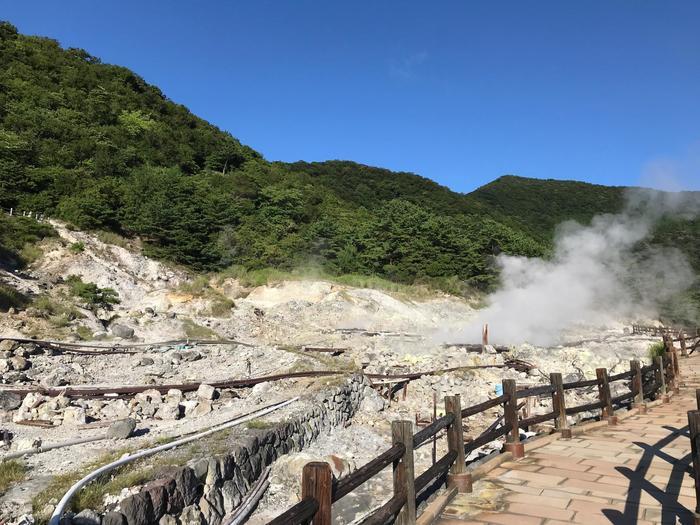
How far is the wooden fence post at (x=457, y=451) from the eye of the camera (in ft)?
15.4

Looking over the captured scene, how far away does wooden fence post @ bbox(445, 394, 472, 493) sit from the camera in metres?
4.70

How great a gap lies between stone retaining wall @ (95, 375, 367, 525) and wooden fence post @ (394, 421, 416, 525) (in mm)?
2854

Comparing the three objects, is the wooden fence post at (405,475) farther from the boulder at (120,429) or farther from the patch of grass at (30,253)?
the patch of grass at (30,253)

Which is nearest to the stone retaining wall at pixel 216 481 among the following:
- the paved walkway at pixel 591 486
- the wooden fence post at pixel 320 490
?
the wooden fence post at pixel 320 490

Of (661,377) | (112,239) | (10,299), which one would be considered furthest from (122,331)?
(661,377)

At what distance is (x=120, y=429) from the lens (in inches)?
308

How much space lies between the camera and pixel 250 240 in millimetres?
37719

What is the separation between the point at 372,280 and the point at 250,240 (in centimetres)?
1007

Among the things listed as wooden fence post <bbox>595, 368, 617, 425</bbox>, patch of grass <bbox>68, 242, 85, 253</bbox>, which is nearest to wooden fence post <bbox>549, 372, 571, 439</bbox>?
wooden fence post <bbox>595, 368, 617, 425</bbox>

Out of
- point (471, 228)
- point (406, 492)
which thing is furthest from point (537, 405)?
point (471, 228)

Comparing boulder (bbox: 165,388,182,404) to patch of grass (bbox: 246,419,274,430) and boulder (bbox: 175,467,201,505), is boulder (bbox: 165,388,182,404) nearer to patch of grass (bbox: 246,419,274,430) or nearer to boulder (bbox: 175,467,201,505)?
patch of grass (bbox: 246,419,274,430)

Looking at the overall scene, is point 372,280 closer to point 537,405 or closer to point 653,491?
point 537,405

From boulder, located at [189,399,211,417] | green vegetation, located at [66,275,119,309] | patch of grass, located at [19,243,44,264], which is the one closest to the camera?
boulder, located at [189,399,211,417]

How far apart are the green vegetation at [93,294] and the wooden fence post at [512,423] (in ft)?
69.9
